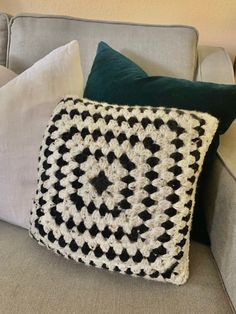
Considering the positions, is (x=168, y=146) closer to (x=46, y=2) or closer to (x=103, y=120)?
(x=103, y=120)

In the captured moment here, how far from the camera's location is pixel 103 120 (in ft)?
2.59

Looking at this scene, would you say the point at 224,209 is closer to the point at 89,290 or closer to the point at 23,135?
the point at 89,290

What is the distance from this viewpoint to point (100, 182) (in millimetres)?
754

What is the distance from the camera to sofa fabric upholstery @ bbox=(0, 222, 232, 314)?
0.69 meters

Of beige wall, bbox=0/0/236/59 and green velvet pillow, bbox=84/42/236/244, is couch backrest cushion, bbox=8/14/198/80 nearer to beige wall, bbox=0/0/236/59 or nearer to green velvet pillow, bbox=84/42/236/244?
green velvet pillow, bbox=84/42/236/244

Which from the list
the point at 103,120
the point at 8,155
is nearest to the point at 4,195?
the point at 8,155

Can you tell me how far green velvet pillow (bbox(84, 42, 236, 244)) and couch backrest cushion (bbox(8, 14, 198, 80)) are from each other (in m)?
0.14

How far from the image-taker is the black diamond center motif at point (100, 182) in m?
0.75

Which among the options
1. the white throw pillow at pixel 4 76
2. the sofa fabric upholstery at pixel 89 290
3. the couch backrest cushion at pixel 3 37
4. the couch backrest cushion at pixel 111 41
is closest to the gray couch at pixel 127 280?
the sofa fabric upholstery at pixel 89 290

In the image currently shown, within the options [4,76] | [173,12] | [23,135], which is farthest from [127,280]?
[173,12]

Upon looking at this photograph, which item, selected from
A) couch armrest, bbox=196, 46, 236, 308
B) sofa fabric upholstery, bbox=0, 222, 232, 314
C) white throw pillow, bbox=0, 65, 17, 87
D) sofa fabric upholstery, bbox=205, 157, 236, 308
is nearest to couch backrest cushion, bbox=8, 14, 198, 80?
white throw pillow, bbox=0, 65, 17, 87

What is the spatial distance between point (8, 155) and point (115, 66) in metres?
0.37

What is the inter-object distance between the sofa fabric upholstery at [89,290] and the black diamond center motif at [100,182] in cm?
17

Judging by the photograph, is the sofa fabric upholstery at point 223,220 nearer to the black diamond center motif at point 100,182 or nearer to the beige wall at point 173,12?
the black diamond center motif at point 100,182
